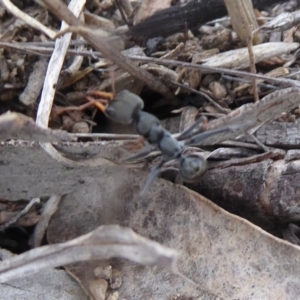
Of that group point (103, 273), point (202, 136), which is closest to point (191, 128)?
point (202, 136)

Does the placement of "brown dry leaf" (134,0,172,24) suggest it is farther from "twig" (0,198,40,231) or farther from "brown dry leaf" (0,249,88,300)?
"brown dry leaf" (0,249,88,300)

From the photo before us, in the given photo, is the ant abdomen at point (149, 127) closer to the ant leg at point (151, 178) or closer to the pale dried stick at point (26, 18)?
the ant leg at point (151, 178)

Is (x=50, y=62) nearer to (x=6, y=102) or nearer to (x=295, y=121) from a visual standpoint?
(x=6, y=102)

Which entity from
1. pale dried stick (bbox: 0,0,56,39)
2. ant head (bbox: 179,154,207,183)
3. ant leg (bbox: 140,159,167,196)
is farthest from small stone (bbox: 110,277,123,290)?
pale dried stick (bbox: 0,0,56,39)

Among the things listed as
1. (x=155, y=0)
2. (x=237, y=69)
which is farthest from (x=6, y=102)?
(x=237, y=69)

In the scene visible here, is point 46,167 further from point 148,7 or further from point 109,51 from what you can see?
point 148,7

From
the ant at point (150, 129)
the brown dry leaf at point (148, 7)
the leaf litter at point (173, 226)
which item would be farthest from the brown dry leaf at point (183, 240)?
the brown dry leaf at point (148, 7)
